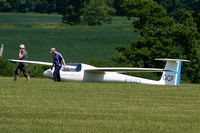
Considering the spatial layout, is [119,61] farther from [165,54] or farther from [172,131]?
[172,131]

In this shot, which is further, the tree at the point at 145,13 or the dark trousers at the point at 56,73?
the tree at the point at 145,13

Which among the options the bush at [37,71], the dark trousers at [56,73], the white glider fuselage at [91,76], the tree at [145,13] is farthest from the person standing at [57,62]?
the tree at [145,13]

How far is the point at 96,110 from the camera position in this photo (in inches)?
617

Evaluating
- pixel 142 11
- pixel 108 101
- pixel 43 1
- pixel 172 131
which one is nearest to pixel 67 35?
pixel 142 11

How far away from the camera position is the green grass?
13.4 meters

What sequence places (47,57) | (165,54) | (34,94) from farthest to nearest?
1. (47,57)
2. (165,54)
3. (34,94)

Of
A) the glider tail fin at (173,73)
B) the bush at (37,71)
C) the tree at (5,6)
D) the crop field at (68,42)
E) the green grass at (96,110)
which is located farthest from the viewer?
the tree at (5,6)

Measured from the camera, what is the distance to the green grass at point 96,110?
1337 centimetres

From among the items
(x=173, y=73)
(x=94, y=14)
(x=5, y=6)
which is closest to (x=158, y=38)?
(x=173, y=73)

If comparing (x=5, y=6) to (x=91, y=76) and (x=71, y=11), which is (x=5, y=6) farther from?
(x=91, y=76)

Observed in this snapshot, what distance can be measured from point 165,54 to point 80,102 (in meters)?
22.1

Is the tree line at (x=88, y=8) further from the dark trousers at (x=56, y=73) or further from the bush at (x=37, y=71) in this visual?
the dark trousers at (x=56, y=73)

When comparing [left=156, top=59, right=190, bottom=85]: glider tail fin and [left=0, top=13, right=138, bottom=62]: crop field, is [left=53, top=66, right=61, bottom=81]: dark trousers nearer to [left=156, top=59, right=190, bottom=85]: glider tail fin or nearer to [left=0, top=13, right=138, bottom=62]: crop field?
[left=156, top=59, right=190, bottom=85]: glider tail fin

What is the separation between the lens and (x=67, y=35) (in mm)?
70125
